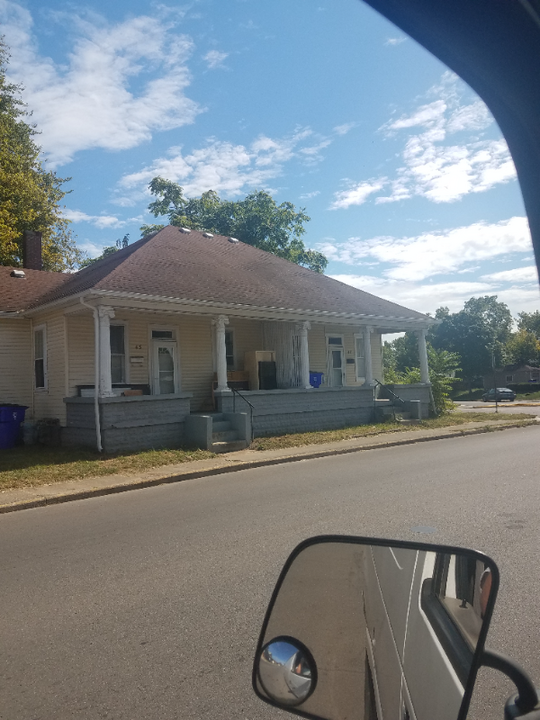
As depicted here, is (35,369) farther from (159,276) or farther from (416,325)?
(416,325)

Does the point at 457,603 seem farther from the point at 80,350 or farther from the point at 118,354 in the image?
the point at 118,354

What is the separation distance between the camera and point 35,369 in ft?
58.2

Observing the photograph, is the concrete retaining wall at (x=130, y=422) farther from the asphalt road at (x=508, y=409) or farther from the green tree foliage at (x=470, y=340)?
the green tree foliage at (x=470, y=340)

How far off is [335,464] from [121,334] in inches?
324

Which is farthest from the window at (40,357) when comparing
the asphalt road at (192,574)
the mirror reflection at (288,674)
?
the mirror reflection at (288,674)

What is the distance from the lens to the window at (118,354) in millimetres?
17375

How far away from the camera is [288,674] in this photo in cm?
160

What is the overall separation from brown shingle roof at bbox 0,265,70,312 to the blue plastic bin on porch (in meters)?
3.35

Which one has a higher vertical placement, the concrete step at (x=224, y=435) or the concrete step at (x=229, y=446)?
the concrete step at (x=224, y=435)

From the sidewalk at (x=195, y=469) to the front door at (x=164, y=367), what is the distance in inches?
182

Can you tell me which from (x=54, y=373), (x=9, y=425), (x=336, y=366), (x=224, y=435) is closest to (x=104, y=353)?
(x=54, y=373)

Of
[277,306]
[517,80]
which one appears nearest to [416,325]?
[277,306]

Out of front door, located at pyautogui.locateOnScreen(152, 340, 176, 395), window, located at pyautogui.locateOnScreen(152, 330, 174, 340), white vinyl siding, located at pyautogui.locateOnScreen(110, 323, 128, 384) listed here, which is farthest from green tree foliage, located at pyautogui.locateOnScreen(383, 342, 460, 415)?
white vinyl siding, located at pyautogui.locateOnScreen(110, 323, 128, 384)

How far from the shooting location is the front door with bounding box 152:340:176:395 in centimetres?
1823
